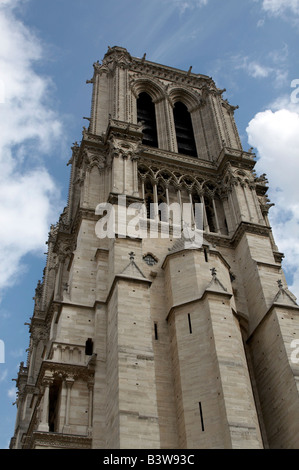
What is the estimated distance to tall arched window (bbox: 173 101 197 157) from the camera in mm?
39156

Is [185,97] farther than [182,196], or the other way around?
[185,97]

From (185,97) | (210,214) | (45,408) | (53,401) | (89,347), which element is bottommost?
(45,408)

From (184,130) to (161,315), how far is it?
20.2 meters

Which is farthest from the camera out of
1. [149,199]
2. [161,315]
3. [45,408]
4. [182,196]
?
[182,196]

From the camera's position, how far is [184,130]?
41.2 metres

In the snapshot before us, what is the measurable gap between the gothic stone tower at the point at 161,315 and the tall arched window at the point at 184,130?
0.70m

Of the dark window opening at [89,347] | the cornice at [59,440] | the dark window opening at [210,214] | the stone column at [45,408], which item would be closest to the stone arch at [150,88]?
the dark window opening at [210,214]

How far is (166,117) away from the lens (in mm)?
40125

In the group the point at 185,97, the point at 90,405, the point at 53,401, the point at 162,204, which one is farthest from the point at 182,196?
the point at 90,405

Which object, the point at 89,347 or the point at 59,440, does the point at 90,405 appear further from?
the point at 89,347

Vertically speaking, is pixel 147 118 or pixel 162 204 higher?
pixel 147 118

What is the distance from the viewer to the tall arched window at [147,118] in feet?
127

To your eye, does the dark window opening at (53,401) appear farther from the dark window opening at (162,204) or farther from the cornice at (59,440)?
the dark window opening at (162,204)

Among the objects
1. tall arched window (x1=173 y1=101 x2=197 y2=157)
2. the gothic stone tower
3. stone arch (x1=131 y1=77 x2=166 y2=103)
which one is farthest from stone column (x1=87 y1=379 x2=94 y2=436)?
stone arch (x1=131 y1=77 x2=166 y2=103)
